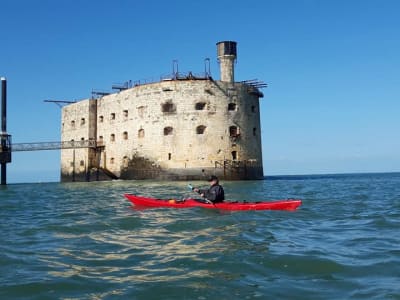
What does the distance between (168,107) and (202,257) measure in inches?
1006

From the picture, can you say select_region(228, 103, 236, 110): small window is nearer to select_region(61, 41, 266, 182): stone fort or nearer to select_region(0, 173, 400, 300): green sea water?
select_region(61, 41, 266, 182): stone fort

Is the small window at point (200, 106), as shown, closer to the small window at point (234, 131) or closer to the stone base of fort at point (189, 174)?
the small window at point (234, 131)

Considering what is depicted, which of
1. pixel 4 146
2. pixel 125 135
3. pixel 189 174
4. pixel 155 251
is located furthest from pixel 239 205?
pixel 4 146

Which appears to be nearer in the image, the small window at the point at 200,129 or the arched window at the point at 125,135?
the small window at the point at 200,129

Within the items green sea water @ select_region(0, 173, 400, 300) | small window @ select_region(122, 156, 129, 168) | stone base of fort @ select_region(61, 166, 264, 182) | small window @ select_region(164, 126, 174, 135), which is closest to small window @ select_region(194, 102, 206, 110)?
small window @ select_region(164, 126, 174, 135)

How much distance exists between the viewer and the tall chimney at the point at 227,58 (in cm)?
3309

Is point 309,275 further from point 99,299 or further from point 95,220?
point 95,220

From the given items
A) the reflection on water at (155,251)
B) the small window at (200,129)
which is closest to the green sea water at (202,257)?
the reflection on water at (155,251)

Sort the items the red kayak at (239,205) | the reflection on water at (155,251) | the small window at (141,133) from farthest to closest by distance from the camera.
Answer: the small window at (141,133)
the red kayak at (239,205)
the reflection on water at (155,251)

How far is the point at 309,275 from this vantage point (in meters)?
5.57

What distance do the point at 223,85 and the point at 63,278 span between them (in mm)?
27017

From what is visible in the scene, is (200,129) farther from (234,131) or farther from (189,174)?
(189,174)

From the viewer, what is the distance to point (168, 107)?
104 ft

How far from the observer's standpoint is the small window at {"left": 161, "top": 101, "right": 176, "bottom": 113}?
3153cm
